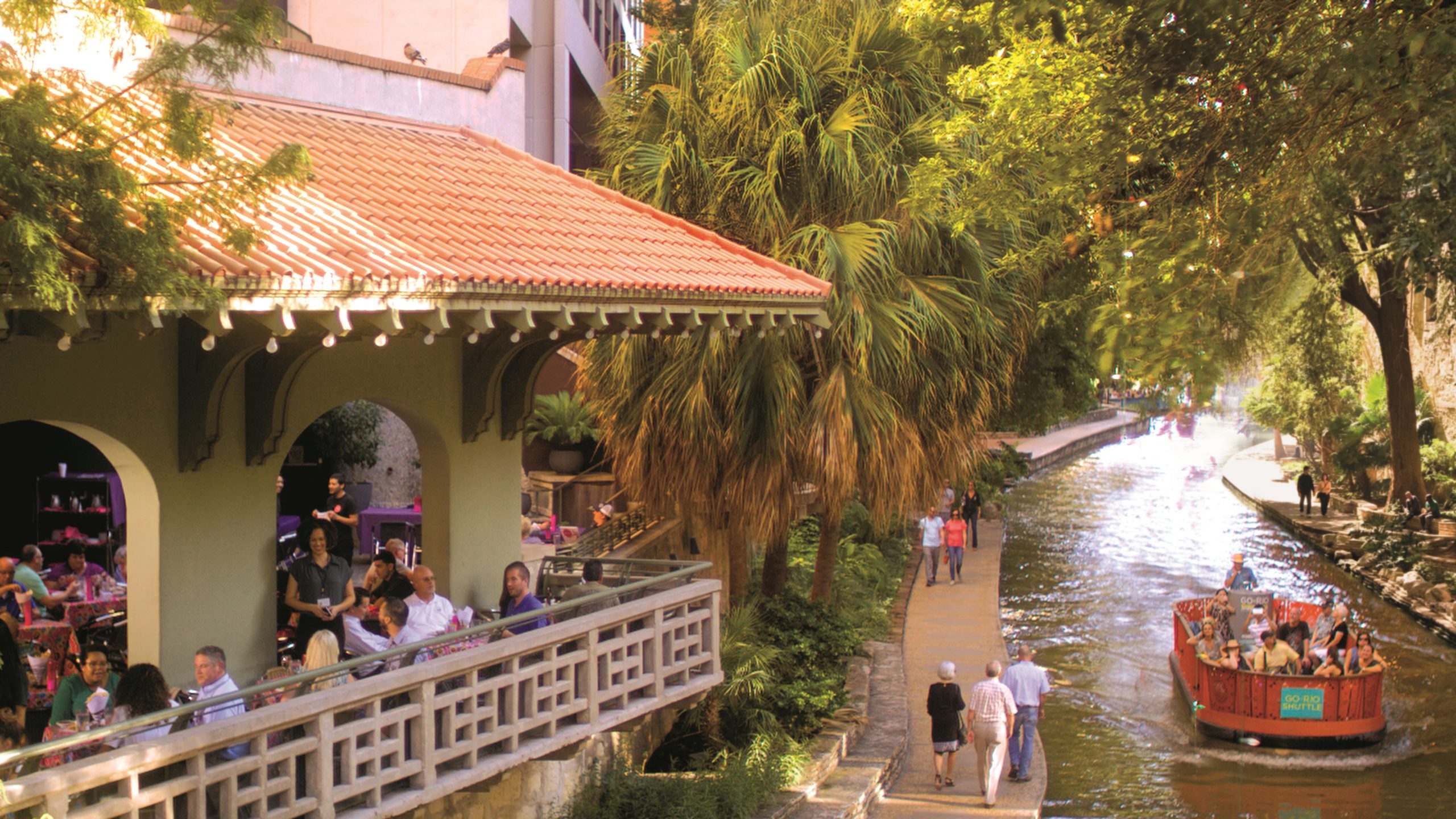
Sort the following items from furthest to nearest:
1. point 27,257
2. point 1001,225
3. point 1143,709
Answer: point 1143,709, point 1001,225, point 27,257

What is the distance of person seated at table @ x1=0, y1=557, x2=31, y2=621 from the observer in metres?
10.9

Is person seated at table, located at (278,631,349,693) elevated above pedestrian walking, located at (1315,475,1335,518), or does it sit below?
above

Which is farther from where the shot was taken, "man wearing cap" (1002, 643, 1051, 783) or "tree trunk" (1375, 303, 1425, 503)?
"tree trunk" (1375, 303, 1425, 503)

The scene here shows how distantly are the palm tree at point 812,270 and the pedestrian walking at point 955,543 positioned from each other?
10878mm

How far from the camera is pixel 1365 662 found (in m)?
18.3

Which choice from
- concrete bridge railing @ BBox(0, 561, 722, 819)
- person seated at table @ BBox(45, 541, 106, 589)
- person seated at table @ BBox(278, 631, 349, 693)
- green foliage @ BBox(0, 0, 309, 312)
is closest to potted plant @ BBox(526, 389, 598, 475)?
person seated at table @ BBox(45, 541, 106, 589)

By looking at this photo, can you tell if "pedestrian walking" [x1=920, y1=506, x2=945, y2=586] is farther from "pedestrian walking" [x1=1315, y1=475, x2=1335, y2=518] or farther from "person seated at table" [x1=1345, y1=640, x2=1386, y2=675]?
"pedestrian walking" [x1=1315, y1=475, x2=1335, y2=518]

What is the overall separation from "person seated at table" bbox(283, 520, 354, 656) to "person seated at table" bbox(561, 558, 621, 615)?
1.69 m

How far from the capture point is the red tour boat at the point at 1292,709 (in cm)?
1816

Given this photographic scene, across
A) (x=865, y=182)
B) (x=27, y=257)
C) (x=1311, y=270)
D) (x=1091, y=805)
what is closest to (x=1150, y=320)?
(x=27, y=257)

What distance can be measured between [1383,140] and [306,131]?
8.38 meters

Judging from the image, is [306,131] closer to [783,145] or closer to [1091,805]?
[783,145]

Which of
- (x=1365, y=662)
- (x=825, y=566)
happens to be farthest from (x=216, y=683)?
(x=1365, y=662)

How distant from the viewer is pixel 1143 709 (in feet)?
68.4
